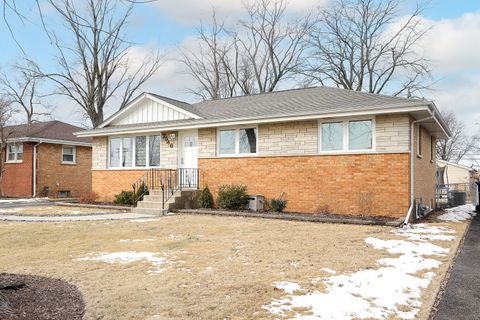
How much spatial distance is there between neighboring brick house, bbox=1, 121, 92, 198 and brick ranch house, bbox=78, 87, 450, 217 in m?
5.47

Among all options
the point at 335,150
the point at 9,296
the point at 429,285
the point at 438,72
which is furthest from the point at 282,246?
the point at 438,72

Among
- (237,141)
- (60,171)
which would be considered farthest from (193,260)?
(60,171)

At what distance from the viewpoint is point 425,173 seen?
14.9 m

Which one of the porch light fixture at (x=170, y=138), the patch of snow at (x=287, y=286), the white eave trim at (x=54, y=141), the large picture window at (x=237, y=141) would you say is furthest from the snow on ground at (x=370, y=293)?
the white eave trim at (x=54, y=141)

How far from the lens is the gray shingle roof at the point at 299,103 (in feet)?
39.2

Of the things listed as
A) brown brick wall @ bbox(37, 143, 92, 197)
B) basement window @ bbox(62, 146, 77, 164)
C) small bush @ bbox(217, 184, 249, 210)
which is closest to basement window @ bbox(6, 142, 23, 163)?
brown brick wall @ bbox(37, 143, 92, 197)

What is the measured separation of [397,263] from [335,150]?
680 centimetres

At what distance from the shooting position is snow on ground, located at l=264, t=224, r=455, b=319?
13.1ft

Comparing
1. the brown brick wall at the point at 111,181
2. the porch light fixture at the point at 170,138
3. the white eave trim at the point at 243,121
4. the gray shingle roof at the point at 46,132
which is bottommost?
the brown brick wall at the point at 111,181

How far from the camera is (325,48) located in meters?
36.9

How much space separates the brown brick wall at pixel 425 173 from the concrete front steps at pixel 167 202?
783 centimetres

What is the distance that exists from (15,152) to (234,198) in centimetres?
1621

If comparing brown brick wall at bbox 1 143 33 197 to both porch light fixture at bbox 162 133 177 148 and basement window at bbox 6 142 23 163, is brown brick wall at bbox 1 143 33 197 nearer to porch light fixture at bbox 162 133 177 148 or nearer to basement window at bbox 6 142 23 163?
basement window at bbox 6 142 23 163

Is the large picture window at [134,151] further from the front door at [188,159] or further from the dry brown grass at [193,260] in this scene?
the dry brown grass at [193,260]
